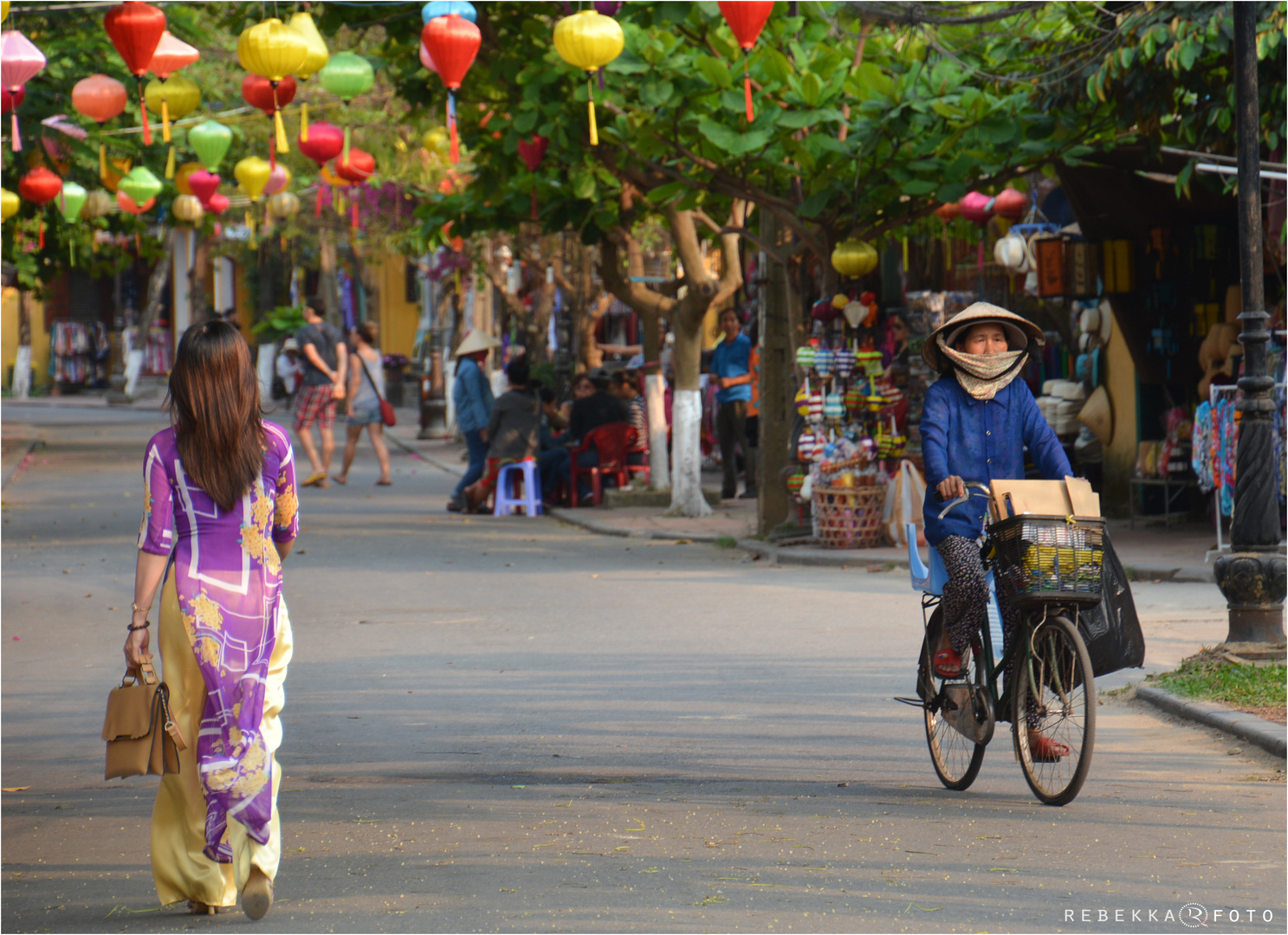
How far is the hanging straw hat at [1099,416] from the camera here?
15.3m

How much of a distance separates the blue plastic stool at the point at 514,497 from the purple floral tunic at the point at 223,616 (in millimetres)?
12868

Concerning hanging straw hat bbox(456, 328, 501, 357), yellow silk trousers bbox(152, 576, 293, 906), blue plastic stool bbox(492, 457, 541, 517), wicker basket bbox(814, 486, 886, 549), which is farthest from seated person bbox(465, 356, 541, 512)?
yellow silk trousers bbox(152, 576, 293, 906)

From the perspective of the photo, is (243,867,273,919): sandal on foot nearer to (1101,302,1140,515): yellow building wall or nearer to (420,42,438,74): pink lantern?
(420,42,438,74): pink lantern

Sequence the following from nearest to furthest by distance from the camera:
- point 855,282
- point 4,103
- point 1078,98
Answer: point 4,103, point 1078,98, point 855,282

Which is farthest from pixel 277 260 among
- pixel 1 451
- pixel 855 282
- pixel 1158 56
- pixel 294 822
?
pixel 294 822

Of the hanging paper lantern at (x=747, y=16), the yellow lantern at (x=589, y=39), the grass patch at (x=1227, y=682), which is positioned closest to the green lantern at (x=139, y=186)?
the yellow lantern at (x=589, y=39)

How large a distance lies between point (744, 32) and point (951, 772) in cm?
523

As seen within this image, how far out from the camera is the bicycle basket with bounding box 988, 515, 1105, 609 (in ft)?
18.1

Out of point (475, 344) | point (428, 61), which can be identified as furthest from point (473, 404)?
point (428, 61)

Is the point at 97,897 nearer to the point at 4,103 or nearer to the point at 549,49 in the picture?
the point at 4,103

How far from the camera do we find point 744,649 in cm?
927

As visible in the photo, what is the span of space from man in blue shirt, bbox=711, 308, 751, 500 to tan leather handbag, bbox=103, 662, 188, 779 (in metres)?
14.1

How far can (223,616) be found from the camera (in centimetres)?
469

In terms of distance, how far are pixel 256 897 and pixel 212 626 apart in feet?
2.60
